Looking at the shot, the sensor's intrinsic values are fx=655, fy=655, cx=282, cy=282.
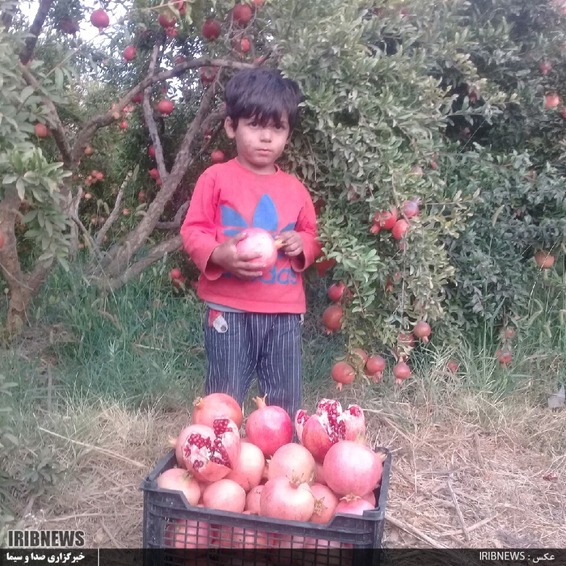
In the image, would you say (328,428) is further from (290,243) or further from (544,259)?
(544,259)

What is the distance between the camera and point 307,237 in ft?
8.43

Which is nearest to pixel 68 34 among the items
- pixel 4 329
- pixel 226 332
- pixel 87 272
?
pixel 87 272

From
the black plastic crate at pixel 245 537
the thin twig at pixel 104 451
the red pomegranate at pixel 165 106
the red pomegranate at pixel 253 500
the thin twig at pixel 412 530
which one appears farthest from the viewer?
the red pomegranate at pixel 165 106

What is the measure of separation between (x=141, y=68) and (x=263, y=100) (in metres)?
2.01

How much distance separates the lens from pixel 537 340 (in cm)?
349

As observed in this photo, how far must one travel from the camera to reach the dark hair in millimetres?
2402

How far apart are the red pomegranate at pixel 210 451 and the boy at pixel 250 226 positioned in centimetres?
61

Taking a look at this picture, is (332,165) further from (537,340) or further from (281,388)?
(537,340)

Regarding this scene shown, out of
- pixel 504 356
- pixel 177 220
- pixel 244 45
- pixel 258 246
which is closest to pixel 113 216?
pixel 177 220

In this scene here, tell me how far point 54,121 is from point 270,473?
186 centimetres

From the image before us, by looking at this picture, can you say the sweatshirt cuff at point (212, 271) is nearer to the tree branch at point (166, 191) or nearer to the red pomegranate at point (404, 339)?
the red pomegranate at point (404, 339)

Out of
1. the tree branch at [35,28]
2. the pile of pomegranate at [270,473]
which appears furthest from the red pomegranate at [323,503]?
the tree branch at [35,28]

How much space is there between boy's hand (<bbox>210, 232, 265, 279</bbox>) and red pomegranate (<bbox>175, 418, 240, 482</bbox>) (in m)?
0.58

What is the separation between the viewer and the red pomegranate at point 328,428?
6.61 feet
